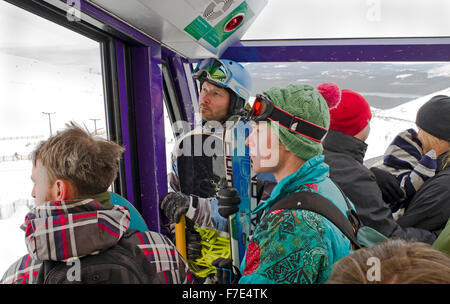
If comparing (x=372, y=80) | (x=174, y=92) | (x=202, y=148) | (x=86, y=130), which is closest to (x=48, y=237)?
(x=86, y=130)

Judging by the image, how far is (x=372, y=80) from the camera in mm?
2488

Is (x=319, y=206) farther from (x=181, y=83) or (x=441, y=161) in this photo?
(x=181, y=83)

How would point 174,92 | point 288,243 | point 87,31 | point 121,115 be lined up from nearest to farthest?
point 288,243, point 87,31, point 121,115, point 174,92

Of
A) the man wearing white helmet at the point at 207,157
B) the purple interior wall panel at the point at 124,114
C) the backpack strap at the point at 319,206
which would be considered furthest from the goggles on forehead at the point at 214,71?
the backpack strap at the point at 319,206

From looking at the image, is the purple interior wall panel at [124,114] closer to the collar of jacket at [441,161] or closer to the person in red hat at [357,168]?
the person in red hat at [357,168]

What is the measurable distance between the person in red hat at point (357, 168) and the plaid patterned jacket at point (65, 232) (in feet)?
3.51

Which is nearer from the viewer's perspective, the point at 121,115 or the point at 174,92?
the point at 121,115

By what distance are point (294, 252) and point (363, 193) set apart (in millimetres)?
773

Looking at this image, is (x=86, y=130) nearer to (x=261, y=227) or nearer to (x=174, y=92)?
(x=261, y=227)

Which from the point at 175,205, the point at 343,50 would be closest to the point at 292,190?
the point at 175,205

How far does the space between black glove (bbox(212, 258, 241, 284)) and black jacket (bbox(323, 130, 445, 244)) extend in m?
0.72

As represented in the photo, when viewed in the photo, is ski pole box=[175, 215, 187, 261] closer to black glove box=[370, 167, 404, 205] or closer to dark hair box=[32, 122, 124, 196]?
dark hair box=[32, 122, 124, 196]

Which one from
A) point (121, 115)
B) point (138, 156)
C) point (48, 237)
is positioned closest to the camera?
point (48, 237)

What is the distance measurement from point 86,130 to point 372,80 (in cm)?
230
